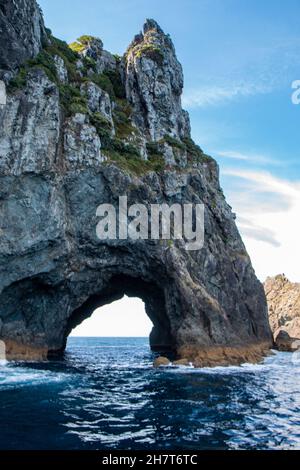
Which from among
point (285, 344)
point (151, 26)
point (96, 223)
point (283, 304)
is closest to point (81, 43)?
point (151, 26)

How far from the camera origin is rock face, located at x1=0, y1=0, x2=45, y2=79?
42.9 m

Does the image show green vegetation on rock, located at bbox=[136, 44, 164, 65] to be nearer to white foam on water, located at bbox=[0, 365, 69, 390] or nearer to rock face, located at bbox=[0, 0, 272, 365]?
rock face, located at bbox=[0, 0, 272, 365]

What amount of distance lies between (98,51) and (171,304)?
150ft

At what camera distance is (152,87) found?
200 feet

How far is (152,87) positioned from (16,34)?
2241 cm

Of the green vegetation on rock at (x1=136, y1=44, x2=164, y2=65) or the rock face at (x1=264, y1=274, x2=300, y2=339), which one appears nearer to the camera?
the green vegetation on rock at (x1=136, y1=44, x2=164, y2=65)

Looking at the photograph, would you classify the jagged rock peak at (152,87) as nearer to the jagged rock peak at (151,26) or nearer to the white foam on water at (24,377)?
the jagged rock peak at (151,26)

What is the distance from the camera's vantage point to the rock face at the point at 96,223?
4022cm

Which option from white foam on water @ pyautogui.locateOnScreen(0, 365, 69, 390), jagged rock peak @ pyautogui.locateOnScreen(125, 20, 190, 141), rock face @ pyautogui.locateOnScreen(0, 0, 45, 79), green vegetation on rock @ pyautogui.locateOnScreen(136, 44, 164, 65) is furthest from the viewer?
green vegetation on rock @ pyautogui.locateOnScreen(136, 44, 164, 65)

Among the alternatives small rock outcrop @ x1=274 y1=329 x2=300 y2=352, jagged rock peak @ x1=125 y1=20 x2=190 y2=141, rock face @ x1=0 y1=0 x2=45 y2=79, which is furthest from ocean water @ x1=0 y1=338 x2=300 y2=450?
jagged rock peak @ x1=125 y1=20 x2=190 y2=141

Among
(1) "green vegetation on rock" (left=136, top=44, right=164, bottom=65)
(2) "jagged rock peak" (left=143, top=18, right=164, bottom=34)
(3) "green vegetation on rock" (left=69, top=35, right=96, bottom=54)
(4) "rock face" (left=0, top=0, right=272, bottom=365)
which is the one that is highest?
(2) "jagged rock peak" (left=143, top=18, right=164, bottom=34)

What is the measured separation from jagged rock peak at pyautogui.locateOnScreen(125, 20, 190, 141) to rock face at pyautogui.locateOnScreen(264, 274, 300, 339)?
63.5 m
